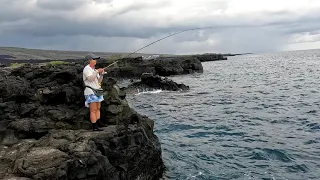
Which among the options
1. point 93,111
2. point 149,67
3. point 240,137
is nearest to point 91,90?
point 93,111

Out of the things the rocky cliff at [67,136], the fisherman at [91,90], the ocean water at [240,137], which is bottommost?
the ocean water at [240,137]

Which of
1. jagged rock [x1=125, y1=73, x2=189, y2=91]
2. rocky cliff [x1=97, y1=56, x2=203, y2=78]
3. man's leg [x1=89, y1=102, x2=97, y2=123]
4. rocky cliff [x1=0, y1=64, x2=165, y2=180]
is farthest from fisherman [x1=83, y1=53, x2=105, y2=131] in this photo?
rocky cliff [x1=97, y1=56, x2=203, y2=78]

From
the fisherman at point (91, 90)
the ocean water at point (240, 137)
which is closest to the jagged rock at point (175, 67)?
the ocean water at point (240, 137)

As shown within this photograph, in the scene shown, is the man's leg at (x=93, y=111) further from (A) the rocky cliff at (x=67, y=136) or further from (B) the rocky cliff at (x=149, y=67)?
(B) the rocky cliff at (x=149, y=67)

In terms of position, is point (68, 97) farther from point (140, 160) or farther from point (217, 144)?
point (217, 144)

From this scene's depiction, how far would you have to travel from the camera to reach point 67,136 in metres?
11.3

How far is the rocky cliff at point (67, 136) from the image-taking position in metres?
9.60

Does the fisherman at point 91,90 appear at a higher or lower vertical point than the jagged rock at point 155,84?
higher

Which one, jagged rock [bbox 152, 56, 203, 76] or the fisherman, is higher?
the fisherman

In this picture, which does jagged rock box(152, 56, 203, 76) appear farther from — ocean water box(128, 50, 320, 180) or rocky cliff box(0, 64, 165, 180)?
rocky cliff box(0, 64, 165, 180)

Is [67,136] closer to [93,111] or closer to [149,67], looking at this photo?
[93,111]

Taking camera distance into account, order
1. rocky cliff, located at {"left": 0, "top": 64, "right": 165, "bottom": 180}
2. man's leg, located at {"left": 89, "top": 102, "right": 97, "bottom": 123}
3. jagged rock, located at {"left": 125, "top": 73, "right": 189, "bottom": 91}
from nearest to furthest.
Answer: rocky cliff, located at {"left": 0, "top": 64, "right": 165, "bottom": 180}
man's leg, located at {"left": 89, "top": 102, "right": 97, "bottom": 123}
jagged rock, located at {"left": 125, "top": 73, "right": 189, "bottom": 91}

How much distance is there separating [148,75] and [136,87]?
251 centimetres

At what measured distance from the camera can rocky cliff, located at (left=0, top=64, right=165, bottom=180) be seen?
9602 millimetres
